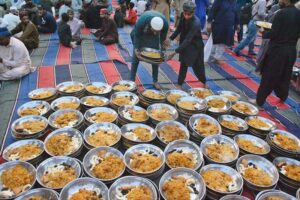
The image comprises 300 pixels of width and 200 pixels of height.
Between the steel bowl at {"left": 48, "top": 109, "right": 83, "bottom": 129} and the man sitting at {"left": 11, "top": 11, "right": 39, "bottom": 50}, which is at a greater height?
the man sitting at {"left": 11, "top": 11, "right": 39, "bottom": 50}

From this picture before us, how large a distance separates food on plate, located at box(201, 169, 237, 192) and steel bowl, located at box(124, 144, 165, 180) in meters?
0.49

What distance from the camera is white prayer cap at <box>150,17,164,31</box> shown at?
14.0ft

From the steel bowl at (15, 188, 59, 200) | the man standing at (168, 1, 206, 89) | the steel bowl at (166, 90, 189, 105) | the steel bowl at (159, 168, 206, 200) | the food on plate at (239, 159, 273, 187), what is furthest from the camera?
the man standing at (168, 1, 206, 89)

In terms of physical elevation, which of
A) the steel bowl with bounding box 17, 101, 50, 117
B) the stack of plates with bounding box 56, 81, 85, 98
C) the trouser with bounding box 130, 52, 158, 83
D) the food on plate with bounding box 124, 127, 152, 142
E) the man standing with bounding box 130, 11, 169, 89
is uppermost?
the man standing with bounding box 130, 11, 169, 89

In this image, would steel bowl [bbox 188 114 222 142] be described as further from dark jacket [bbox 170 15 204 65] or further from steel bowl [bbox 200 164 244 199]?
dark jacket [bbox 170 15 204 65]

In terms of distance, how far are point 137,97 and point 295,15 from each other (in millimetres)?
2722

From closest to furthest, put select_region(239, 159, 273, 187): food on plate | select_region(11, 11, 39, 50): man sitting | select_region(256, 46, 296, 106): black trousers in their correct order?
select_region(239, 159, 273, 187): food on plate, select_region(256, 46, 296, 106): black trousers, select_region(11, 11, 39, 50): man sitting

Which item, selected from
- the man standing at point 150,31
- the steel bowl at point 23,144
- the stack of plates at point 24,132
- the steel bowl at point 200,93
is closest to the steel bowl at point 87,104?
the stack of plates at point 24,132

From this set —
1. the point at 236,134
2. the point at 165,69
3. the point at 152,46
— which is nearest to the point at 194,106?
the point at 236,134

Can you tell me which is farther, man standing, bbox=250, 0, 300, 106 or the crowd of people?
the crowd of people

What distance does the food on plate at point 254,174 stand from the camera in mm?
2897

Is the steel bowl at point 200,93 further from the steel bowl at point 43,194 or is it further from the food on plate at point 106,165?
the steel bowl at point 43,194

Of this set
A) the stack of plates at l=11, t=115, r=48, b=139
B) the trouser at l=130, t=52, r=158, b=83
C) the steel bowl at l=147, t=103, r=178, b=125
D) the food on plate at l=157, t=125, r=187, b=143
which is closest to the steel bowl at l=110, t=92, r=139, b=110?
the steel bowl at l=147, t=103, r=178, b=125

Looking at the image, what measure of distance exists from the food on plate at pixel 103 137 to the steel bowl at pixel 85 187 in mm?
625
